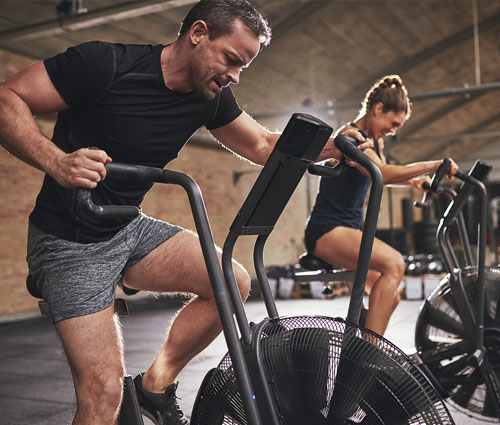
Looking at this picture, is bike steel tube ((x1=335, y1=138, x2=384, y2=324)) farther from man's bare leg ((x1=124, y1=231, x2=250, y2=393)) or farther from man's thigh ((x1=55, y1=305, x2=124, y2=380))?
man's thigh ((x1=55, y1=305, x2=124, y2=380))

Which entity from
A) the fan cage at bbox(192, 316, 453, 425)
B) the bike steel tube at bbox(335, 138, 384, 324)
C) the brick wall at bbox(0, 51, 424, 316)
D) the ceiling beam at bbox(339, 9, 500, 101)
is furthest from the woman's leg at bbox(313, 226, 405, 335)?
the ceiling beam at bbox(339, 9, 500, 101)

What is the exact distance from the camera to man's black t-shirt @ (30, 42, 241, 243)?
1.52 m

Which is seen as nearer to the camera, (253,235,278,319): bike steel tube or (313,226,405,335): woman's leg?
(253,235,278,319): bike steel tube

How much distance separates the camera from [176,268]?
5.67 feet

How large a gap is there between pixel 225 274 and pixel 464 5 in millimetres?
10303

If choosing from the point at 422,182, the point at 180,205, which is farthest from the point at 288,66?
the point at 422,182

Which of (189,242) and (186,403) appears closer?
(189,242)

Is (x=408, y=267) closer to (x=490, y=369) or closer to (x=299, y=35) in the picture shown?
(x=299, y=35)

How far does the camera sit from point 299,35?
9008 mm

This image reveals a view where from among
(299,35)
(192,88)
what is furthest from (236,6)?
(299,35)

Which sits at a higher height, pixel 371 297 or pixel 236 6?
pixel 236 6

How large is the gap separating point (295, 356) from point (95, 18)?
5068 mm

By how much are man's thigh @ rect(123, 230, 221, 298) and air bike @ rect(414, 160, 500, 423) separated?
1.23 meters

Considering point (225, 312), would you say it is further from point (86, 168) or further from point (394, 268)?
point (394, 268)
